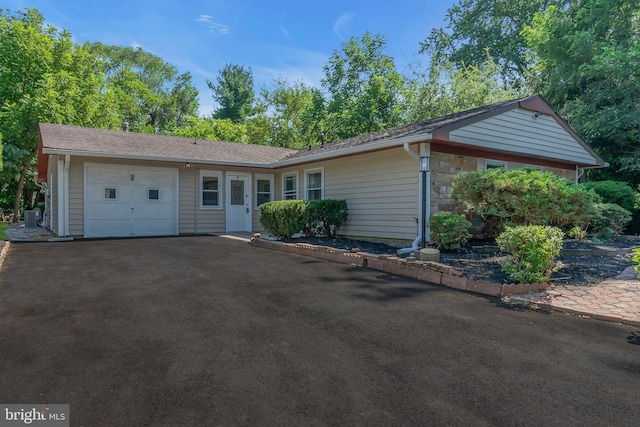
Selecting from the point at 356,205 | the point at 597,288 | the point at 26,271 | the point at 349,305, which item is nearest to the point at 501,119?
the point at 356,205

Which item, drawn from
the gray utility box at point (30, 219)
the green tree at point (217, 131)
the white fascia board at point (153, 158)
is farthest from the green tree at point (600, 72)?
the gray utility box at point (30, 219)

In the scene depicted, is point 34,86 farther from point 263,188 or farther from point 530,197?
point 530,197

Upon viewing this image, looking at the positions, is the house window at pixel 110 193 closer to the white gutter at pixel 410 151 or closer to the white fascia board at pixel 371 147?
the white fascia board at pixel 371 147

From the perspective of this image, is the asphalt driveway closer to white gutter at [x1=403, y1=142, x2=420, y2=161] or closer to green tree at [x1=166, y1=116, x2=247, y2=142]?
white gutter at [x1=403, y1=142, x2=420, y2=161]

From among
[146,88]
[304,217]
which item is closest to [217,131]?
[146,88]

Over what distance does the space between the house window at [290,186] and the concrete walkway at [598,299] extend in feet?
29.8

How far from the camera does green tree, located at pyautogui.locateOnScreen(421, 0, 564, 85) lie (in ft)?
88.2

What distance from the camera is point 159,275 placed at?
19.2 ft

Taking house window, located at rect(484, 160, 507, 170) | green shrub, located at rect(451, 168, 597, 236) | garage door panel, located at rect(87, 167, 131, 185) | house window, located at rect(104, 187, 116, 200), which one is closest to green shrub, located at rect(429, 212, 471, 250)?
green shrub, located at rect(451, 168, 597, 236)

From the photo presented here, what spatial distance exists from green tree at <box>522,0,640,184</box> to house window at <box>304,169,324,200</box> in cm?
1045

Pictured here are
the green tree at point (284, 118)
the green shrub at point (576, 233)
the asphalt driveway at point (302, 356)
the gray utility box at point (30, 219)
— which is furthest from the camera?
the green tree at point (284, 118)

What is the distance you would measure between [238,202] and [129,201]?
3.51m

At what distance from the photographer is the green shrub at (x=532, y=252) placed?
494cm

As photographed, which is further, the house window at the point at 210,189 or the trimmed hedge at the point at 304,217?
the house window at the point at 210,189
